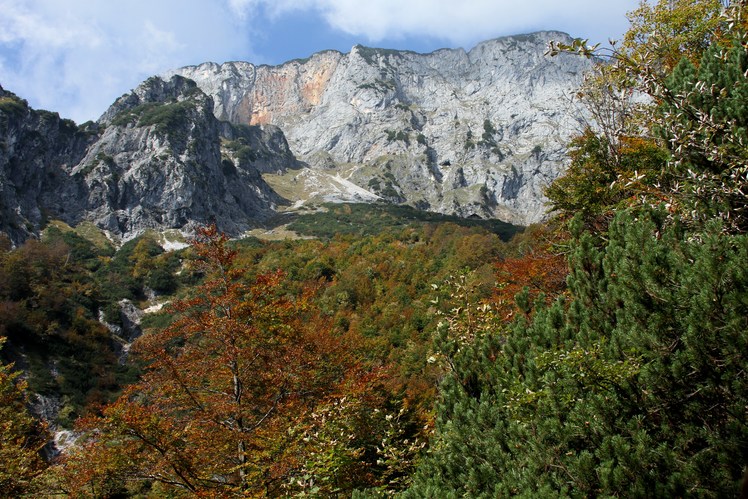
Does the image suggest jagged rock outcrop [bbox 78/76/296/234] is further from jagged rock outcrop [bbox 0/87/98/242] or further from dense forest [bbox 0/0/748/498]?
dense forest [bbox 0/0/748/498]

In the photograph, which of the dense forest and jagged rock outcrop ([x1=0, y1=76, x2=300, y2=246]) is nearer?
the dense forest

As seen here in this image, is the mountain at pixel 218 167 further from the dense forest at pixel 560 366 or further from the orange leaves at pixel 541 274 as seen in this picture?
the dense forest at pixel 560 366

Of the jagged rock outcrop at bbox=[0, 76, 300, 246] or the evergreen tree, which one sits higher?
the jagged rock outcrop at bbox=[0, 76, 300, 246]

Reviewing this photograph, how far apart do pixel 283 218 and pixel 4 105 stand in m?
71.0

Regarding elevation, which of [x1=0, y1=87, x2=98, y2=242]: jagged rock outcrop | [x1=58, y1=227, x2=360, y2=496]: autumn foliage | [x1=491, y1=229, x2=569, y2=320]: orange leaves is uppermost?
[x1=0, y1=87, x2=98, y2=242]: jagged rock outcrop

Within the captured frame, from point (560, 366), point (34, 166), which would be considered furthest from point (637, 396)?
point (34, 166)

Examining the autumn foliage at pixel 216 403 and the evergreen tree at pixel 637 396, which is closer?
the evergreen tree at pixel 637 396

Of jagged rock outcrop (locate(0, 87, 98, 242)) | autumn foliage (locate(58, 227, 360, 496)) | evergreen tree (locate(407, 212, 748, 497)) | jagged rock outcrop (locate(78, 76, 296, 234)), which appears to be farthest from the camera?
jagged rock outcrop (locate(78, 76, 296, 234))

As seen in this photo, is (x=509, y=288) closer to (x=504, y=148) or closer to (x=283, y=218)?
(x=283, y=218)

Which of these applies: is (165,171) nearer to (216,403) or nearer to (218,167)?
(218,167)

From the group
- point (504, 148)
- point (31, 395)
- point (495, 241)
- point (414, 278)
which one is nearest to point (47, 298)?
point (31, 395)

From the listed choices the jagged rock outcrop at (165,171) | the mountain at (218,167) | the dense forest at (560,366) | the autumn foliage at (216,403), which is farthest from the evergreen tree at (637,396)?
the jagged rock outcrop at (165,171)

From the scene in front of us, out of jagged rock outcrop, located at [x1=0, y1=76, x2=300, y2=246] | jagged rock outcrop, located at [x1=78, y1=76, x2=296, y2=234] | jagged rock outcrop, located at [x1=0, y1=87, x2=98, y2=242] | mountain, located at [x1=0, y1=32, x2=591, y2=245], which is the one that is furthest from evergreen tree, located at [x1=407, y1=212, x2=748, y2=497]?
jagged rock outcrop, located at [x1=78, y1=76, x2=296, y2=234]

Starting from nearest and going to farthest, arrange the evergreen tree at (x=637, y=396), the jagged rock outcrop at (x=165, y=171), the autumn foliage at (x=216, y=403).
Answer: the evergreen tree at (x=637, y=396) < the autumn foliage at (x=216, y=403) < the jagged rock outcrop at (x=165, y=171)
